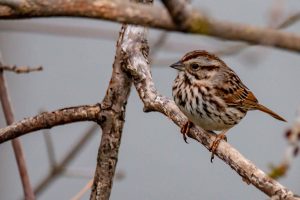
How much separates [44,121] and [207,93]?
1230mm

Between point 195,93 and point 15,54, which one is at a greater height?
point 195,93

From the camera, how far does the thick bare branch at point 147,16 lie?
1.44 meters

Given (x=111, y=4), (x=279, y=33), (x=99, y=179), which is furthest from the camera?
(x=99, y=179)

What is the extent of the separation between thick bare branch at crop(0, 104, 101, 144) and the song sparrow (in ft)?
2.23

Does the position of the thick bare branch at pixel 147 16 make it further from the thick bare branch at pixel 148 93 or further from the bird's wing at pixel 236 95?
the bird's wing at pixel 236 95

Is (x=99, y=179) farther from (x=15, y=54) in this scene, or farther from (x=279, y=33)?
(x=15, y=54)

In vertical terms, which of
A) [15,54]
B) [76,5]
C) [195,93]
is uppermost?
[76,5]

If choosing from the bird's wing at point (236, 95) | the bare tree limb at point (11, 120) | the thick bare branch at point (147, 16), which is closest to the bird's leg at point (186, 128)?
the bird's wing at point (236, 95)

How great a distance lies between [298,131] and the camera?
5.64 feet

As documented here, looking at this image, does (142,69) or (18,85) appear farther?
(18,85)

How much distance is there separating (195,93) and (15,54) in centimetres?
348

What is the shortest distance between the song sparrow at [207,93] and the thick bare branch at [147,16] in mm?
2263

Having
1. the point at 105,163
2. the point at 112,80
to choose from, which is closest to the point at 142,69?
the point at 112,80

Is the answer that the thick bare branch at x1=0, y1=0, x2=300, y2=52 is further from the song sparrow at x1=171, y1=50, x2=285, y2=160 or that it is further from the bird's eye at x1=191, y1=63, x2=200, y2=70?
the bird's eye at x1=191, y1=63, x2=200, y2=70
